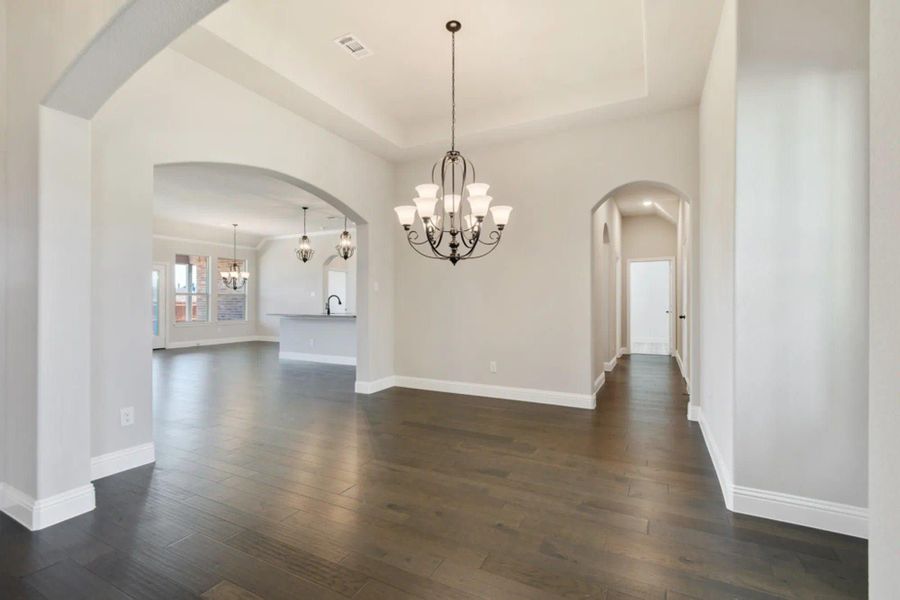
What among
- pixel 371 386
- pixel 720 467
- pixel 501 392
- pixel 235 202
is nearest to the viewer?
pixel 720 467

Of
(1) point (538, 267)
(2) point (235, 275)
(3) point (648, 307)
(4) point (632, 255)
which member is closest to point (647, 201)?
(4) point (632, 255)

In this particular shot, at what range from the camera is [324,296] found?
11.4 meters

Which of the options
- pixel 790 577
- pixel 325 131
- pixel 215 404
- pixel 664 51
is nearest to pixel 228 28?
pixel 325 131

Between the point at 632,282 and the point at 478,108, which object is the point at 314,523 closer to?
the point at 478,108

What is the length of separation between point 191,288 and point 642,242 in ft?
37.1

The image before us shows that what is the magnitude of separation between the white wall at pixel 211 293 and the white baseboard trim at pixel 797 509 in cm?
1156

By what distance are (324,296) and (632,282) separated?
8029 mm

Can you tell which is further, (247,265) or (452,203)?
(247,265)

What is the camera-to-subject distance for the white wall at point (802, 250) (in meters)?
2.14

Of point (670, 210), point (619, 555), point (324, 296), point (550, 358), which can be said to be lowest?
point (619, 555)

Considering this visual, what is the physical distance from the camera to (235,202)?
8.13 m

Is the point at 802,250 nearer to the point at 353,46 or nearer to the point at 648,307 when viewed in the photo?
the point at 353,46

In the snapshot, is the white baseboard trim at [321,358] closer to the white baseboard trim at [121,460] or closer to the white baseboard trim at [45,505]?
the white baseboard trim at [121,460]

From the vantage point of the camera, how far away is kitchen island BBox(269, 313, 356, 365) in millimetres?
7965
